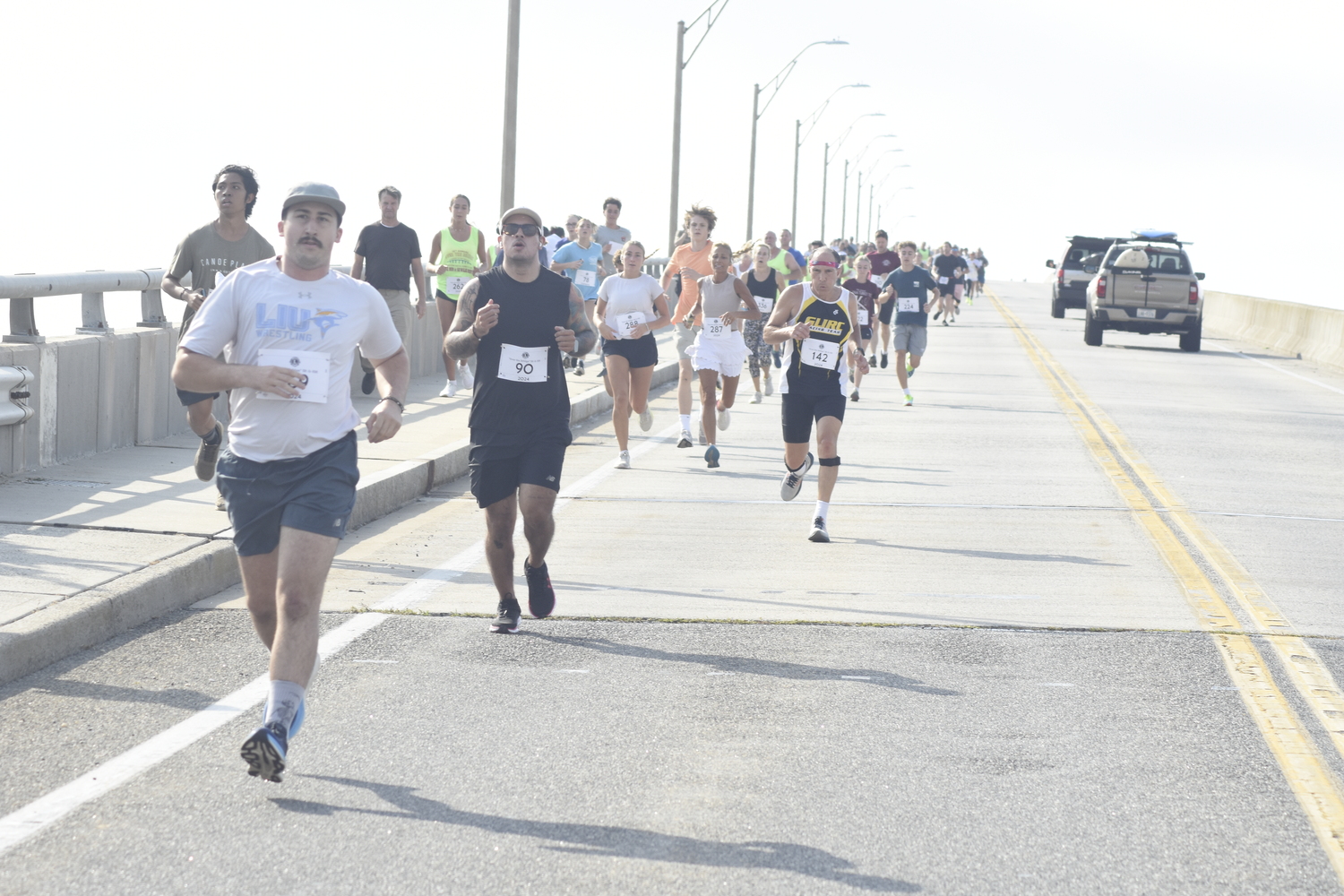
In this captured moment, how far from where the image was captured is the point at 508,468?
7309mm

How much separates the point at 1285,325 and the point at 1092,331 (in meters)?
5.91

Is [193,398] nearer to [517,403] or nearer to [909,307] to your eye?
[517,403]

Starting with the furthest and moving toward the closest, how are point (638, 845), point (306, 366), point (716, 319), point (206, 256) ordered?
point (716, 319) < point (206, 256) < point (306, 366) < point (638, 845)

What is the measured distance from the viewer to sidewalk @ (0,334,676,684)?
6699 mm

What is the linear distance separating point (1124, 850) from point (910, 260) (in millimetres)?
15828

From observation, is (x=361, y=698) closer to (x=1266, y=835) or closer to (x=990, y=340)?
(x=1266, y=835)

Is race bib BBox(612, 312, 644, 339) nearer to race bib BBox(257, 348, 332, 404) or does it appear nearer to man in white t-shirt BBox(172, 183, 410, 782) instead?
man in white t-shirt BBox(172, 183, 410, 782)

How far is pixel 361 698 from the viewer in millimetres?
6016

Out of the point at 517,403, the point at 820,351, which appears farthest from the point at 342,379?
the point at 820,351

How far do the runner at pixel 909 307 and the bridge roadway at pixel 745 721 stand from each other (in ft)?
28.2

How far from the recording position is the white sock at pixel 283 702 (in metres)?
4.89

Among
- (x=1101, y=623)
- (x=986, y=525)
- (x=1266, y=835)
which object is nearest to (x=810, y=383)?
(x=986, y=525)

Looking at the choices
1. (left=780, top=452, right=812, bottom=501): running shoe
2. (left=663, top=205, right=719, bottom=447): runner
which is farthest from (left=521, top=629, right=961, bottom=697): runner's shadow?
(left=663, top=205, right=719, bottom=447): runner

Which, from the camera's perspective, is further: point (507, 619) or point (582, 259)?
point (582, 259)
